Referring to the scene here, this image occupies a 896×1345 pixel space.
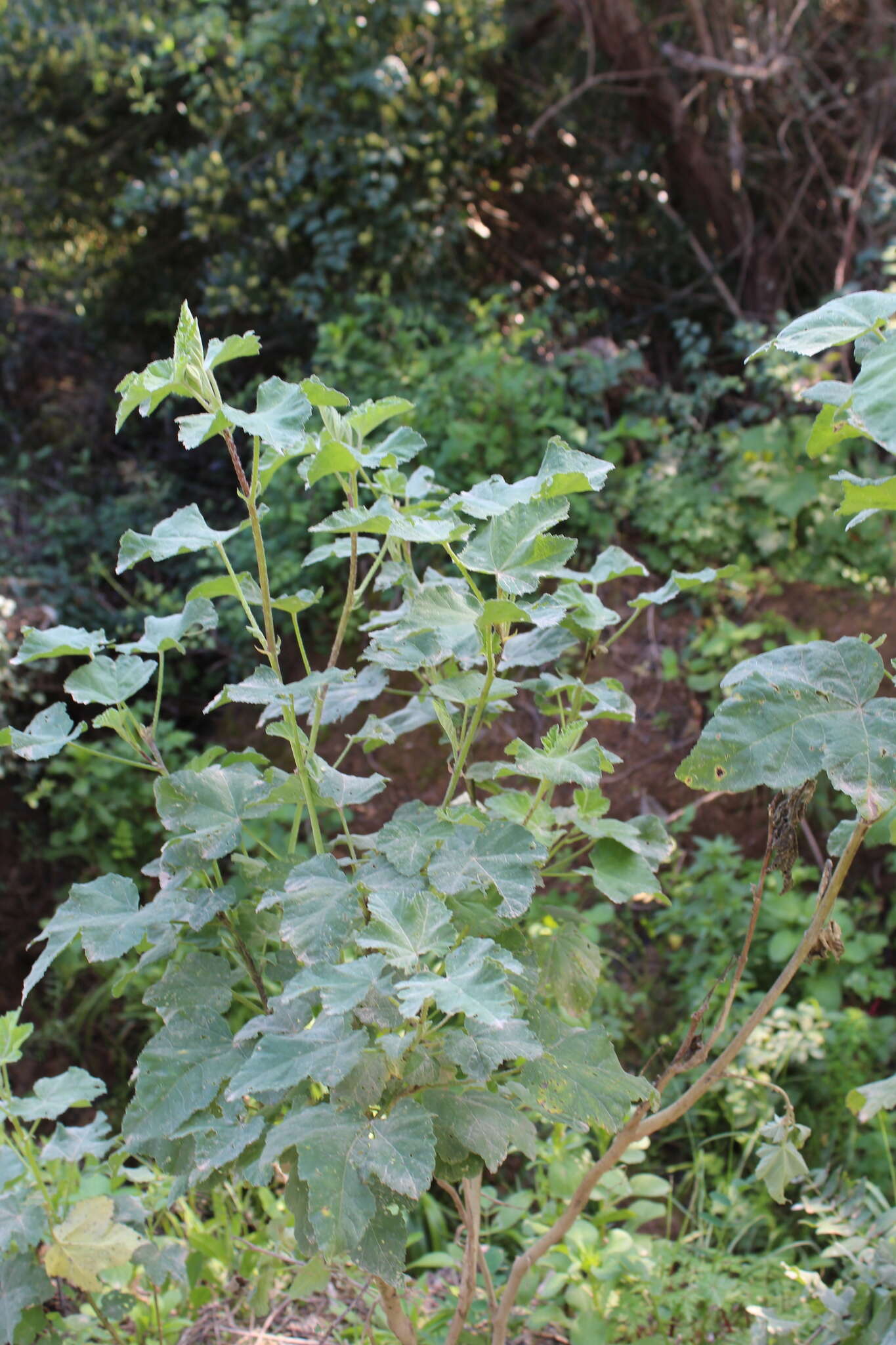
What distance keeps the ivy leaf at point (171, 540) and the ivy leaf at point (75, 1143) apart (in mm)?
836

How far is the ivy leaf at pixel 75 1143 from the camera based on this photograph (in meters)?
1.38

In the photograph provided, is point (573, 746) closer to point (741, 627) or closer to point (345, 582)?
point (741, 627)

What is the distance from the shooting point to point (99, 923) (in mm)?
1084

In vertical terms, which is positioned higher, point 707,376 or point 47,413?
point 47,413

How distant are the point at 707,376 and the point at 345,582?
1734 millimetres

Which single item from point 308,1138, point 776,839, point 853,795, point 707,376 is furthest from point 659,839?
point 707,376

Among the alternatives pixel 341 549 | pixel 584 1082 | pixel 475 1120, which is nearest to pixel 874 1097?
pixel 584 1082

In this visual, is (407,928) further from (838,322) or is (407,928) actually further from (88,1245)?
(88,1245)

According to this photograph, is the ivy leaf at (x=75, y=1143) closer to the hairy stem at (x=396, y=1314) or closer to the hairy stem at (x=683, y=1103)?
the hairy stem at (x=396, y=1314)

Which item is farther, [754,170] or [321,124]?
[754,170]

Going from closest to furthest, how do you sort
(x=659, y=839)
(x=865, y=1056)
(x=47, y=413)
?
(x=659, y=839)
(x=865, y=1056)
(x=47, y=413)

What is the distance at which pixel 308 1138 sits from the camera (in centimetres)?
88

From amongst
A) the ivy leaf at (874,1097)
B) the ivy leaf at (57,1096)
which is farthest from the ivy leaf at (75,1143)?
the ivy leaf at (874,1097)

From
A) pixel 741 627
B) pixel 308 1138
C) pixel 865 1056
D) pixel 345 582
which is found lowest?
pixel 865 1056
